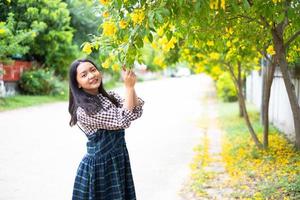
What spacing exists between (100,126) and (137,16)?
86cm

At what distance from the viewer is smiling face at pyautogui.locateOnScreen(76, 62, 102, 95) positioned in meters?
3.10

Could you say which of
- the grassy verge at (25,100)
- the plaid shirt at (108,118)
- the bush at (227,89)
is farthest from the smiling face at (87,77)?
the bush at (227,89)

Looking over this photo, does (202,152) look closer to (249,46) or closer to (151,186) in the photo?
(151,186)

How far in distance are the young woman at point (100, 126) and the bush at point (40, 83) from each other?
17.5m

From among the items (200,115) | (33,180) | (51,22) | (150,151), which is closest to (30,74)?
(51,22)

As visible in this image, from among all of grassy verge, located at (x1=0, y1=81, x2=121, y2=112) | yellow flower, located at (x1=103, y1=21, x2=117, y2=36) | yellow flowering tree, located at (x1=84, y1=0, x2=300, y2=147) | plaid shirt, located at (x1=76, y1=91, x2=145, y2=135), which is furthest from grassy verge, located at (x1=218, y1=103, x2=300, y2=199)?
grassy verge, located at (x1=0, y1=81, x2=121, y2=112)

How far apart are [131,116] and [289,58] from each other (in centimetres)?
352

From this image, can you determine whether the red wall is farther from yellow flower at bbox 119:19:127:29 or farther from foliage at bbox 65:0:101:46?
yellow flower at bbox 119:19:127:29

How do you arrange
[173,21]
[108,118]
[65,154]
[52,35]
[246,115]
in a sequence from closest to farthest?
[108,118], [173,21], [65,154], [246,115], [52,35]

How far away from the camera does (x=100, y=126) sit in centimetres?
301

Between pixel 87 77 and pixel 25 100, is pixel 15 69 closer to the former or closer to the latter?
pixel 25 100

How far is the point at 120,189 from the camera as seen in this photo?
3236 mm

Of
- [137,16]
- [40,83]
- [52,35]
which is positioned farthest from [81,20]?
[137,16]

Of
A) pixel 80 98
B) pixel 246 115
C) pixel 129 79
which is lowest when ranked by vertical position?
pixel 246 115
